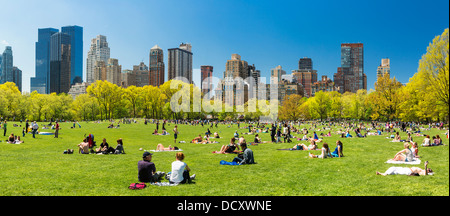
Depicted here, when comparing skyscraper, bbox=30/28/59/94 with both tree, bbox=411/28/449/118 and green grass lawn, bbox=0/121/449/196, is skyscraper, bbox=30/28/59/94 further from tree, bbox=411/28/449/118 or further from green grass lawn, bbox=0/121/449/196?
tree, bbox=411/28/449/118

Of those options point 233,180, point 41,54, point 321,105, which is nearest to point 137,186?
point 233,180

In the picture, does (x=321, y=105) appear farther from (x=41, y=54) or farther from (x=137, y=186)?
(x=137, y=186)

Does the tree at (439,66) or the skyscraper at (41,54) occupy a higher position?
the skyscraper at (41,54)

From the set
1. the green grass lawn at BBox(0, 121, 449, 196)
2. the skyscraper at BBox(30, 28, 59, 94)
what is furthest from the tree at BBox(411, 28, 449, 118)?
the skyscraper at BBox(30, 28, 59, 94)

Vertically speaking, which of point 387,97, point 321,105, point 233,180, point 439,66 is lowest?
point 233,180

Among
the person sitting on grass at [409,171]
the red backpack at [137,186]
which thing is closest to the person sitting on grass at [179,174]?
the red backpack at [137,186]

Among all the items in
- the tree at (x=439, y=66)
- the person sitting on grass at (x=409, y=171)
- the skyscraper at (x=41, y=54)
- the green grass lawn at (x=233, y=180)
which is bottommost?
the green grass lawn at (x=233, y=180)

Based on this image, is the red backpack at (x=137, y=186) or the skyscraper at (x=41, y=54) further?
the skyscraper at (x=41, y=54)

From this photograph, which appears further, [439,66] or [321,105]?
[321,105]

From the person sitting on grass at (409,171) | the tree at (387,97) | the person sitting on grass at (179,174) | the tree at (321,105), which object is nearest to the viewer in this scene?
the person sitting on grass at (179,174)

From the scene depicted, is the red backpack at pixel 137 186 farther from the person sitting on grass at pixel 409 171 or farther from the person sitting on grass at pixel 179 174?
the person sitting on grass at pixel 409 171
